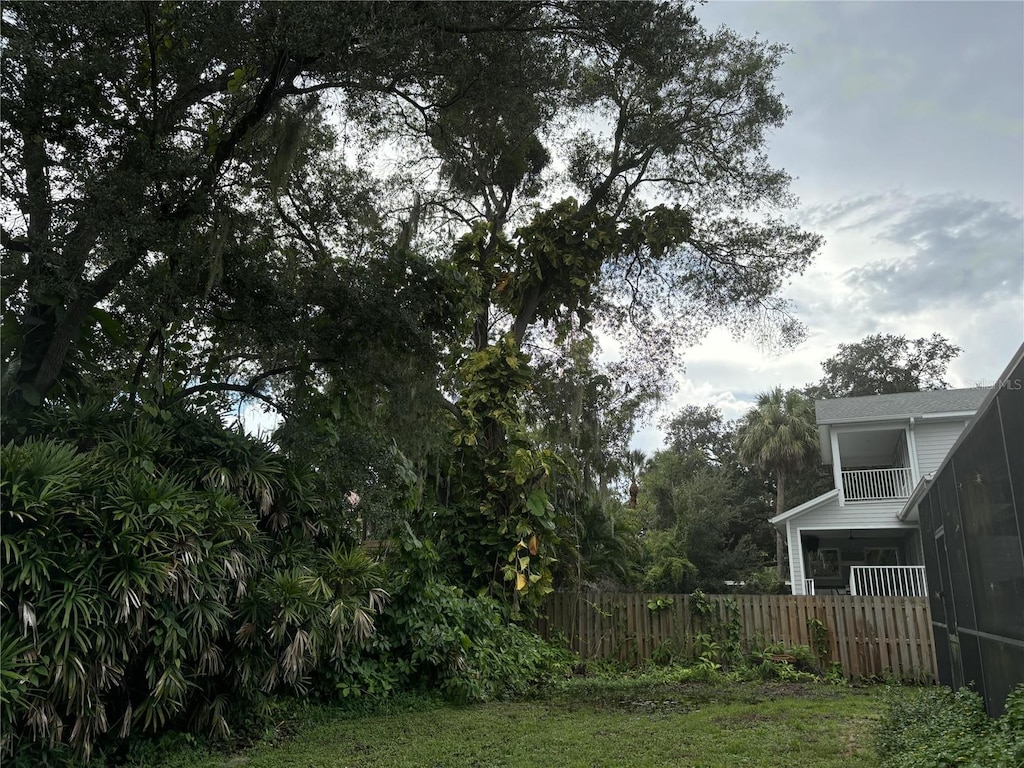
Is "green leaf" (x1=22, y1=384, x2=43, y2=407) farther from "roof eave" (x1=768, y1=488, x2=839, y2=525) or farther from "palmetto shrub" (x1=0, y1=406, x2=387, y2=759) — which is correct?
"roof eave" (x1=768, y1=488, x2=839, y2=525)

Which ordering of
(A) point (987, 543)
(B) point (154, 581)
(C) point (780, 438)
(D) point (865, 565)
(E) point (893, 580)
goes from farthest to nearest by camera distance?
(C) point (780, 438) < (D) point (865, 565) < (E) point (893, 580) < (B) point (154, 581) < (A) point (987, 543)

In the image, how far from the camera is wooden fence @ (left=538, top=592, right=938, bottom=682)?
9.15 m

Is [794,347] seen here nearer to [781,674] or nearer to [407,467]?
[781,674]

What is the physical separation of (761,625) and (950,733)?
19.3 feet

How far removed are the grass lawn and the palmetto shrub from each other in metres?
0.67

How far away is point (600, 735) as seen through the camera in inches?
225

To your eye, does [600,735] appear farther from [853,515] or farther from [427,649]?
[853,515]

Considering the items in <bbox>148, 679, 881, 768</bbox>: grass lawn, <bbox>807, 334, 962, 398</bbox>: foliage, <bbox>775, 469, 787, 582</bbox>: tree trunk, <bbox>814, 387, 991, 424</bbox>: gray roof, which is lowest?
<bbox>148, 679, 881, 768</bbox>: grass lawn

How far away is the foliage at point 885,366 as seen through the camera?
31047 mm

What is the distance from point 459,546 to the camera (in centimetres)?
995

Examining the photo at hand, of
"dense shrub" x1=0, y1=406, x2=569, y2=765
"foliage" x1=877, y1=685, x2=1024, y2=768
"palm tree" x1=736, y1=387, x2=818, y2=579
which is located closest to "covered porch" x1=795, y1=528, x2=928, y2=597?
"palm tree" x1=736, y1=387, x2=818, y2=579

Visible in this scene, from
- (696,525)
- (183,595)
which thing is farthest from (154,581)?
(696,525)

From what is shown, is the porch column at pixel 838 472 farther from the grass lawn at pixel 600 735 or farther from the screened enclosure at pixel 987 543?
the screened enclosure at pixel 987 543

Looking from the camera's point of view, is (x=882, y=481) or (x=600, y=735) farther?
(x=882, y=481)
